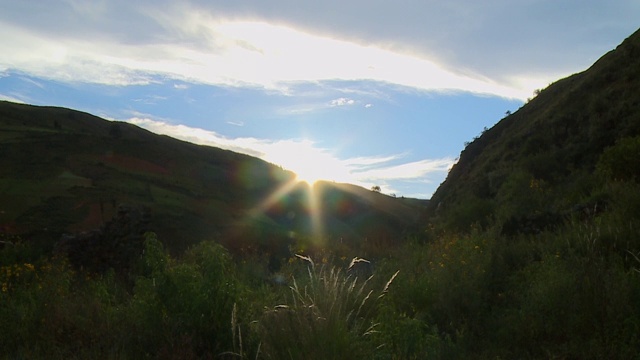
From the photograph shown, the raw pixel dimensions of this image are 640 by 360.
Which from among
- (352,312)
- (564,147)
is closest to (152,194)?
(564,147)

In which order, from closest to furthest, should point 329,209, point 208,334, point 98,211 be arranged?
1. point 208,334
2. point 98,211
3. point 329,209

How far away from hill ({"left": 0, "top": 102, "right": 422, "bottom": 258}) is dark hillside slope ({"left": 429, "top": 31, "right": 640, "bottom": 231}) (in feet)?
12.1

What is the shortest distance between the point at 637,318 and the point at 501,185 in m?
14.8

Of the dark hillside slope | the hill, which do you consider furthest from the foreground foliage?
the dark hillside slope

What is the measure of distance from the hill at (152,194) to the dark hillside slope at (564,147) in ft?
12.1

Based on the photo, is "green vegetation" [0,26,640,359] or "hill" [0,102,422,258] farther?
"hill" [0,102,422,258]

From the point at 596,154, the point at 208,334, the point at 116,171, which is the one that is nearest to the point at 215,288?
the point at 208,334

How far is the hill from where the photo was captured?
1260 inches

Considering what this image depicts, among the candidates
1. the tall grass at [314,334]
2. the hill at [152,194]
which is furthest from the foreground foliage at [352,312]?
the hill at [152,194]

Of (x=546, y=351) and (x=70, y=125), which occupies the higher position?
(x=70, y=125)

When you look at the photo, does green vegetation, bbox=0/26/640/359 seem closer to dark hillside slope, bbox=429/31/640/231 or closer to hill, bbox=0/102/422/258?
dark hillside slope, bbox=429/31/640/231

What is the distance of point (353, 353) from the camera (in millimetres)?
5227

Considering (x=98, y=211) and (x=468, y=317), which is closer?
(x=468, y=317)

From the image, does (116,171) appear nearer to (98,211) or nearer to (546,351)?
(98,211)
